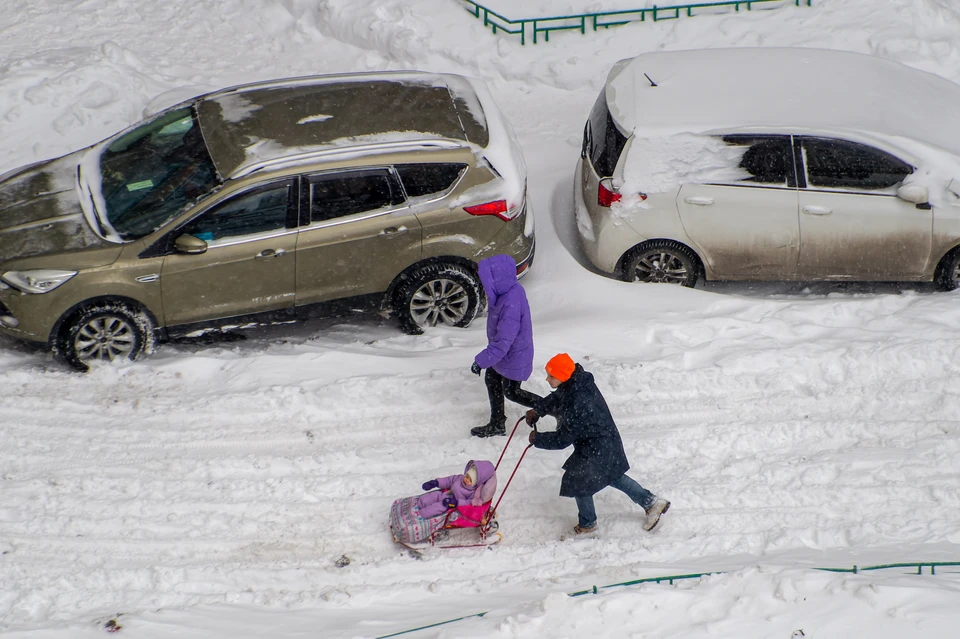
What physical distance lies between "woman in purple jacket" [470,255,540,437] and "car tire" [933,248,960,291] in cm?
→ 393

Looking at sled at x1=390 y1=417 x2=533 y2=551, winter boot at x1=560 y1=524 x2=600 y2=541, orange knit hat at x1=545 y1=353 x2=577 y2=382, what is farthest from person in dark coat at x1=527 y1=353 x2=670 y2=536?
sled at x1=390 y1=417 x2=533 y2=551

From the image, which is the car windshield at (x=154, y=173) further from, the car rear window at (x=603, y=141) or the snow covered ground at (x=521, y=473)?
the car rear window at (x=603, y=141)

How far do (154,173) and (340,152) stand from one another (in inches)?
59.5

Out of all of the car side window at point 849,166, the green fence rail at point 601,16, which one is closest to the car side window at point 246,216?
the car side window at point 849,166

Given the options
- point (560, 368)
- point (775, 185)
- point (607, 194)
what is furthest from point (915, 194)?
point (560, 368)

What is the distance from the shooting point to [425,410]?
696cm

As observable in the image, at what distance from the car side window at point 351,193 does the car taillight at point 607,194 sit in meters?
1.79

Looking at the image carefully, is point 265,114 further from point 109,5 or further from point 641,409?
point 109,5

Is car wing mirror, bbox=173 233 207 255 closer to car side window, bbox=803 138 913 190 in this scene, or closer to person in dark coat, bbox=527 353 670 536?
person in dark coat, bbox=527 353 670 536

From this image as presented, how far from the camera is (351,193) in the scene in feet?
23.9

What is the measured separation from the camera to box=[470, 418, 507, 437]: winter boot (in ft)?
22.0

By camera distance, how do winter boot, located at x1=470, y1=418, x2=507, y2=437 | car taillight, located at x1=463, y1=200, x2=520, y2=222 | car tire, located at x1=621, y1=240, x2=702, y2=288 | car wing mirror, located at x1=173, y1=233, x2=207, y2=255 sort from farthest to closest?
car tire, located at x1=621, y1=240, x2=702, y2=288 < car taillight, located at x1=463, y1=200, x2=520, y2=222 < car wing mirror, located at x1=173, y1=233, x2=207, y2=255 < winter boot, located at x1=470, y1=418, x2=507, y2=437

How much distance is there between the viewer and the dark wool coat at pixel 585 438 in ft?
18.7

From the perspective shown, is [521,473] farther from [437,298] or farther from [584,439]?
[437,298]
